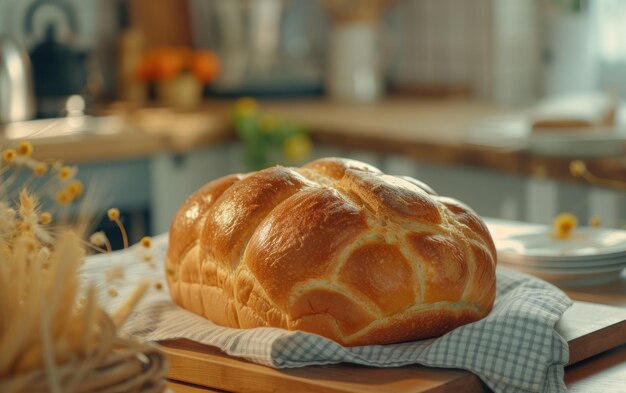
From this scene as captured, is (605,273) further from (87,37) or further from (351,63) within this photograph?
(87,37)

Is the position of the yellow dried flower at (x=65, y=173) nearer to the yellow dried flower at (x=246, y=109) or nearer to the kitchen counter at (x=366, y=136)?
the kitchen counter at (x=366, y=136)

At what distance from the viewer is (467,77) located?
354cm

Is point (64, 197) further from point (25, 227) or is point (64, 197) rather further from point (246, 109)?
point (246, 109)

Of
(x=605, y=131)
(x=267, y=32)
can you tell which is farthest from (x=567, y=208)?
(x=267, y=32)

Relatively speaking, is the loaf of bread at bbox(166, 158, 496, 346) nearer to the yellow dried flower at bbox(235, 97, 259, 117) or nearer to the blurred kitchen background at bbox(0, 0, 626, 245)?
the blurred kitchen background at bbox(0, 0, 626, 245)

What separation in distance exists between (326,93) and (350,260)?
2.85 meters

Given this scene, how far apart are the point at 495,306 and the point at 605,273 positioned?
0.76 feet

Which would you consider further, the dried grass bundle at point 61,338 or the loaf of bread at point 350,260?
the loaf of bread at point 350,260

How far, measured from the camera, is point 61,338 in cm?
62

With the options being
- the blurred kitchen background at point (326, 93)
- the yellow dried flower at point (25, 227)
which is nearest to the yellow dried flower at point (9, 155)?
the yellow dried flower at point (25, 227)

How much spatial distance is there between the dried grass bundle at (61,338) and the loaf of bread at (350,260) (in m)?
0.26

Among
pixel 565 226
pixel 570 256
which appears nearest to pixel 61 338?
pixel 570 256

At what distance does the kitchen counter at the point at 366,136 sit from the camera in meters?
2.36

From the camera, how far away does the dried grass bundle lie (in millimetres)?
599
